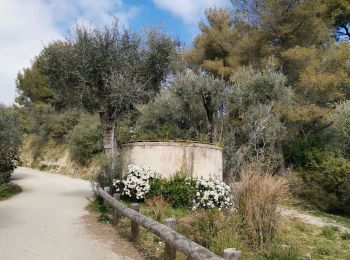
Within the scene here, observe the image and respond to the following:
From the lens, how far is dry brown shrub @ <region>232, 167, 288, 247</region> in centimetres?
763

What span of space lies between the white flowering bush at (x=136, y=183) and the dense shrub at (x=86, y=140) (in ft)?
53.0

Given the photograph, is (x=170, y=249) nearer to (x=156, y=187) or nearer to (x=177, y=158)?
(x=156, y=187)

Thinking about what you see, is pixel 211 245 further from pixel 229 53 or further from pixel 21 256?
pixel 229 53

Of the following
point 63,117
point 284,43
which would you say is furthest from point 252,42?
point 63,117

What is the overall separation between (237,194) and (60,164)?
29170mm

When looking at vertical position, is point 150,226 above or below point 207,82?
below

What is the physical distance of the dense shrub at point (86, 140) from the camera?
97.5ft

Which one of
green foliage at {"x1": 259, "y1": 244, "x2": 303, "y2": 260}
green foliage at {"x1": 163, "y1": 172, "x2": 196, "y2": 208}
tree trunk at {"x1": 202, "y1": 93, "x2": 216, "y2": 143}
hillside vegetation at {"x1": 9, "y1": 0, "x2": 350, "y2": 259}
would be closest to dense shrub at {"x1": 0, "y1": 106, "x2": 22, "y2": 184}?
hillside vegetation at {"x1": 9, "y1": 0, "x2": 350, "y2": 259}

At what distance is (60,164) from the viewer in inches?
1377

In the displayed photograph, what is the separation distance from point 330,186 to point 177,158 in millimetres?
6915

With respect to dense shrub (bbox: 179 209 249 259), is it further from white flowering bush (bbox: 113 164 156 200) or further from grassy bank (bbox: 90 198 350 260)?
white flowering bush (bbox: 113 164 156 200)

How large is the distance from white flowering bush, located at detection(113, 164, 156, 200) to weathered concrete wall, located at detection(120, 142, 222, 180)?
436mm

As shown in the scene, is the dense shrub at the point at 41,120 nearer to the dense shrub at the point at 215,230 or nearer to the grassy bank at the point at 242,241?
the grassy bank at the point at 242,241

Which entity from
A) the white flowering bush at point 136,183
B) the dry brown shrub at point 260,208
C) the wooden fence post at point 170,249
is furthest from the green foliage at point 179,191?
the wooden fence post at point 170,249
